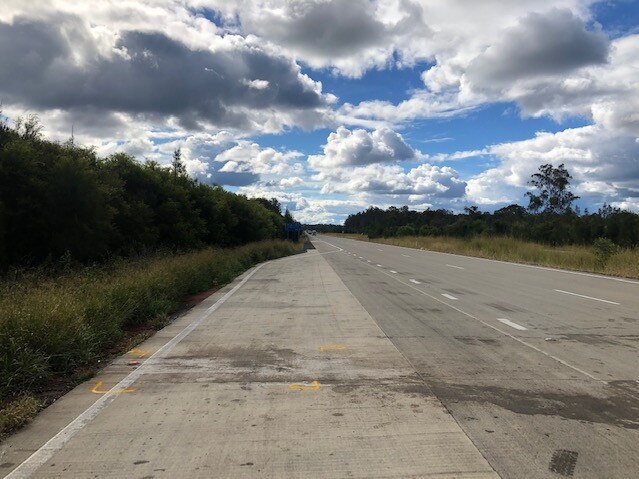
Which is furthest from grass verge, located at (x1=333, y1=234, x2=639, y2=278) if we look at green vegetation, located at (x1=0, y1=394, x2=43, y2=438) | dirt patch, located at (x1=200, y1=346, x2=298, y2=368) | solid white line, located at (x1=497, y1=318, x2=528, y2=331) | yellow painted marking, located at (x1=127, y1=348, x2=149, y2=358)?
green vegetation, located at (x1=0, y1=394, x2=43, y2=438)

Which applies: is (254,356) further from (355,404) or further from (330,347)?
(355,404)

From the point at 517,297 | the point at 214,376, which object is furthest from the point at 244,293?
the point at 214,376

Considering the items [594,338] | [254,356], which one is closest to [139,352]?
[254,356]

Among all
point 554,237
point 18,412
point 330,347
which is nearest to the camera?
point 18,412

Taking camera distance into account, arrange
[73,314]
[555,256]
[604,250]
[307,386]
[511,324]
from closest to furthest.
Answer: [307,386] < [73,314] < [511,324] < [604,250] < [555,256]

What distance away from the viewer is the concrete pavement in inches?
161

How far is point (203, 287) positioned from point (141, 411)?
38.9ft

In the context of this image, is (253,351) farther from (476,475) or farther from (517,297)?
(517,297)

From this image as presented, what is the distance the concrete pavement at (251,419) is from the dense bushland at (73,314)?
0.57 meters

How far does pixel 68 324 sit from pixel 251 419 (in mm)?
3704

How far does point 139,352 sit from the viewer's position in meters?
7.89

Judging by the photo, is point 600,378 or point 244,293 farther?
point 244,293

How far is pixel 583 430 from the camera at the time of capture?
188 inches

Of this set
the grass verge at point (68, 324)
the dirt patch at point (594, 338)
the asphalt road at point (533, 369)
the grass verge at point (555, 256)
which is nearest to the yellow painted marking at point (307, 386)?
the asphalt road at point (533, 369)
